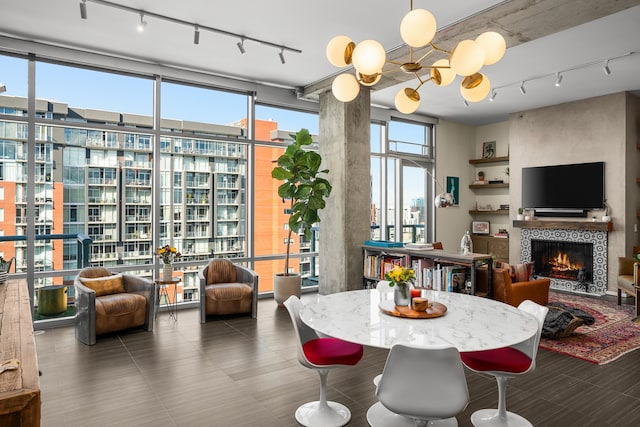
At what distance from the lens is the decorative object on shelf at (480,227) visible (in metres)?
9.03

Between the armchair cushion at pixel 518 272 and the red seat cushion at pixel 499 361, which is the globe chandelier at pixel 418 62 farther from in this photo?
the armchair cushion at pixel 518 272

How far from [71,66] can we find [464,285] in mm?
5426

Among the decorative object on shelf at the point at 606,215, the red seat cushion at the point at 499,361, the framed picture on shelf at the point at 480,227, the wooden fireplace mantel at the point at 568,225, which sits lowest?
the red seat cushion at the point at 499,361

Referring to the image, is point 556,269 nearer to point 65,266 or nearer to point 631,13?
point 631,13

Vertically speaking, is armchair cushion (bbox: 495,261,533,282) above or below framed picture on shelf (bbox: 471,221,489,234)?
below

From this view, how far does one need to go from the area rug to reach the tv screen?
204 cm

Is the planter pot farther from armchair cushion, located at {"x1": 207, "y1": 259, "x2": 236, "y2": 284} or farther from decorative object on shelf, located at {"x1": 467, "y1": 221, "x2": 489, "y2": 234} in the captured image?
decorative object on shelf, located at {"x1": 467, "y1": 221, "x2": 489, "y2": 234}

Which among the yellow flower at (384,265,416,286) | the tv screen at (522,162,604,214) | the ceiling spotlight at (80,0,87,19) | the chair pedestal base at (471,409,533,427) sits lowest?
the chair pedestal base at (471,409,533,427)

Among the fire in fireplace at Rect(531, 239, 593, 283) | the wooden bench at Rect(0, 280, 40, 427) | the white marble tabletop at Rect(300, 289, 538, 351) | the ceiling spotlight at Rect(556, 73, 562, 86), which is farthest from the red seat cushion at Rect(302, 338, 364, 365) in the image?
Result: the fire in fireplace at Rect(531, 239, 593, 283)

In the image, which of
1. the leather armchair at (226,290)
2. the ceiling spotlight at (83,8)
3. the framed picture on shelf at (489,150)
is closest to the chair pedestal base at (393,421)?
the leather armchair at (226,290)

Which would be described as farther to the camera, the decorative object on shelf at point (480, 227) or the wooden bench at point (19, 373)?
the decorative object on shelf at point (480, 227)

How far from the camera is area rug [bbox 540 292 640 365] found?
403cm

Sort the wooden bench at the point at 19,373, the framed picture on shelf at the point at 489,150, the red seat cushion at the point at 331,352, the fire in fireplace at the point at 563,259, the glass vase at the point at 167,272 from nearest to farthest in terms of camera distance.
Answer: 1. the wooden bench at the point at 19,373
2. the red seat cushion at the point at 331,352
3. the glass vase at the point at 167,272
4. the fire in fireplace at the point at 563,259
5. the framed picture on shelf at the point at 489,150

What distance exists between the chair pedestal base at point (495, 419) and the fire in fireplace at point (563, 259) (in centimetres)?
553
